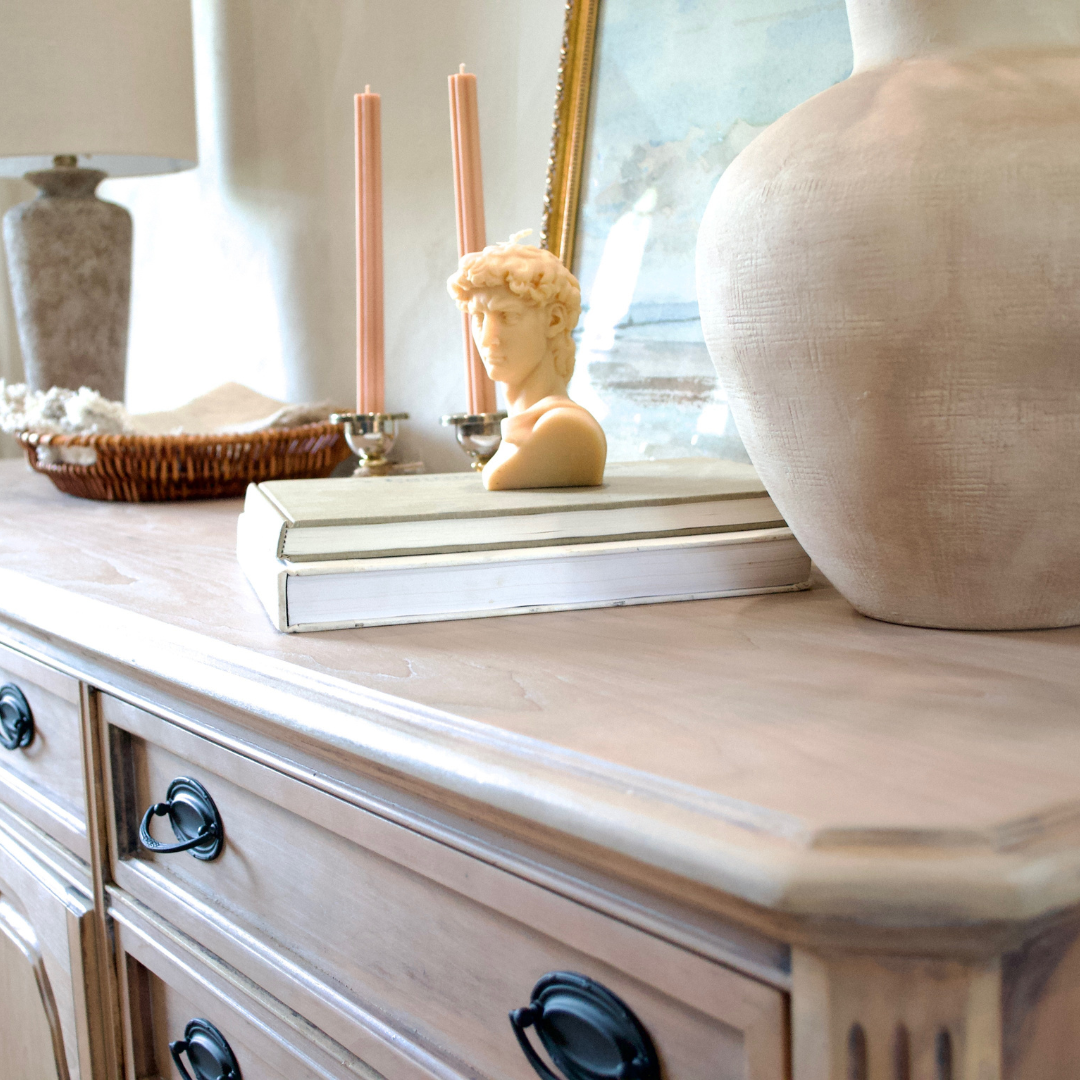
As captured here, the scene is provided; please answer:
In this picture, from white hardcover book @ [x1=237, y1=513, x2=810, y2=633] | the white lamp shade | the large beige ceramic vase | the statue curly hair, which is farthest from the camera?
the white lamp shade

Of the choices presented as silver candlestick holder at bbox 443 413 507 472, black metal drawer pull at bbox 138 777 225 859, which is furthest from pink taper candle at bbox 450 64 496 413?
black metal drawer pull at bbox 138 777 225 859

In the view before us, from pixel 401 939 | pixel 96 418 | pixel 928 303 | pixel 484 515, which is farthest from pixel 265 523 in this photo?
pixel 96 418

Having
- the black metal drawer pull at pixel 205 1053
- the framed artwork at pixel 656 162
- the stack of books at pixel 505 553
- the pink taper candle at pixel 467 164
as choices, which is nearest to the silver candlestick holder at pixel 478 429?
the pink taper candle at pixel 467 164

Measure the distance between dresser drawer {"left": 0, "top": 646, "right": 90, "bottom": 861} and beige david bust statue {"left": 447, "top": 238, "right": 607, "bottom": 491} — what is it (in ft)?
1.00

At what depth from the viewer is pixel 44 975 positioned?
73 centimetres

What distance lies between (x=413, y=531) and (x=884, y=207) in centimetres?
27

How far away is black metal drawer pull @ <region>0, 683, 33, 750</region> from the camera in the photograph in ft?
2.43

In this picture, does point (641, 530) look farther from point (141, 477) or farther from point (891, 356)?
point (141, 477)

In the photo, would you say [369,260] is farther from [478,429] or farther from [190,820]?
[190,820]

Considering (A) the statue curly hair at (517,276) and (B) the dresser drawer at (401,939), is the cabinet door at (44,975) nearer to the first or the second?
(B) the dresser drawer at (401,939)

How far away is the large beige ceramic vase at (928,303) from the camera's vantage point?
40 centimetres

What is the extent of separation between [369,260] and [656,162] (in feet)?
0.86

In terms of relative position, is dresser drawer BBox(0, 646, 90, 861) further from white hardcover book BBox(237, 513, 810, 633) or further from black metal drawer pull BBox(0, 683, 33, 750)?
white hardcover book BBox(237, 513, 810, 633)

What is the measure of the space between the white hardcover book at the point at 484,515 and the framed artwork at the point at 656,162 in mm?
275
